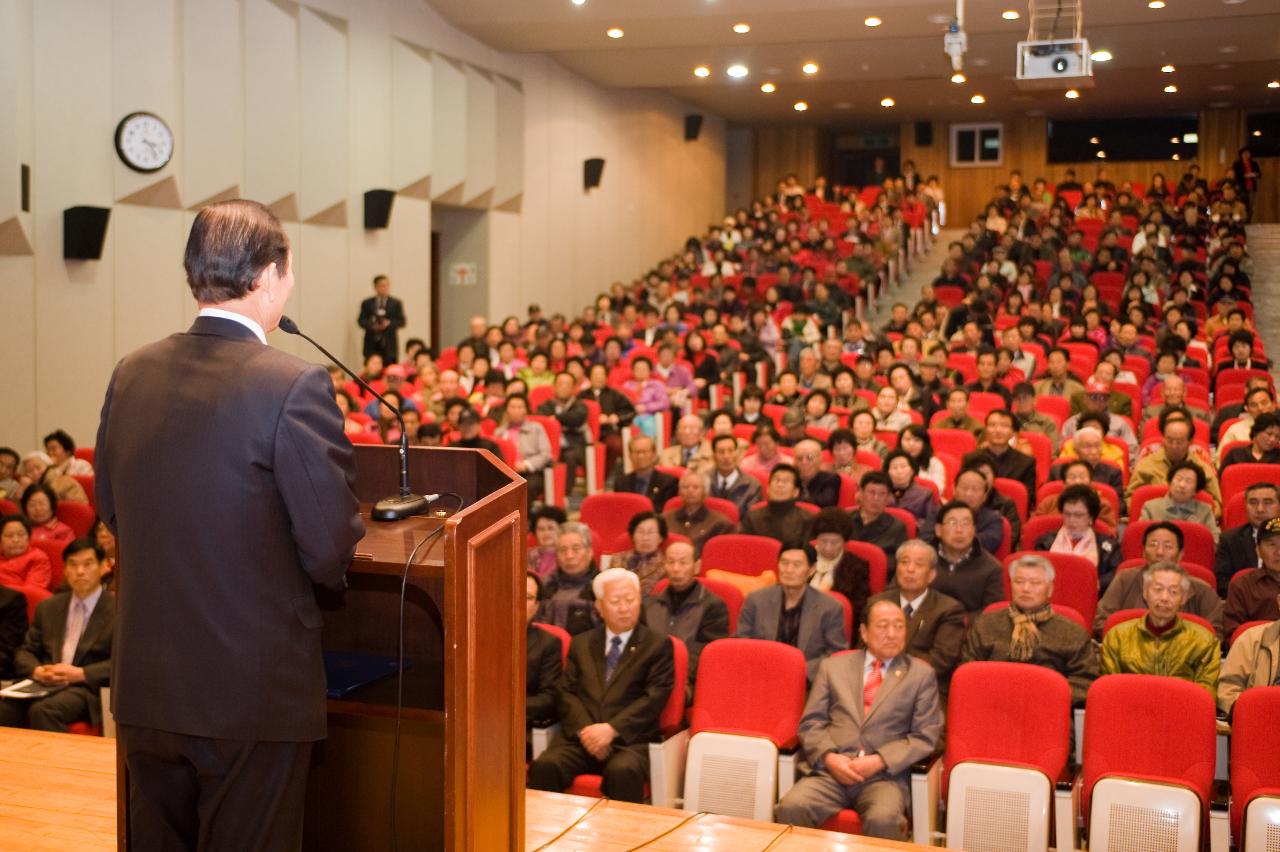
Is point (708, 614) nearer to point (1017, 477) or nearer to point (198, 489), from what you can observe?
point (1017, 477)

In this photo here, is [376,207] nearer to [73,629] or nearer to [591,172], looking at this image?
[591,172]

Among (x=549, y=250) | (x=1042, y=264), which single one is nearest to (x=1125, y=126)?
(x=1042, y=264)

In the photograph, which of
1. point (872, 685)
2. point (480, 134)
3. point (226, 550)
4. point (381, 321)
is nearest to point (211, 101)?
point (381, 321)

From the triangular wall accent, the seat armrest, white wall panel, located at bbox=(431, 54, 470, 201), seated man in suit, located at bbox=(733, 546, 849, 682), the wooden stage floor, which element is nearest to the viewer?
the wooden stage floor

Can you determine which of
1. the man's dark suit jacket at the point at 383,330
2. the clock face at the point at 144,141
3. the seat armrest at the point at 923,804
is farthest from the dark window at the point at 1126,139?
the seat armrest at the point at 923,804

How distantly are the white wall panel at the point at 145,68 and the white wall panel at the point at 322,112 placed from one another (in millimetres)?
1282

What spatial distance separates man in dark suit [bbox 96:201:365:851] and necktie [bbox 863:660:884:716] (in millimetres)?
2594

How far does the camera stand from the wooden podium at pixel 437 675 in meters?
1.60

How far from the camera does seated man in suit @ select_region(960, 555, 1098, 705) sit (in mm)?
4102

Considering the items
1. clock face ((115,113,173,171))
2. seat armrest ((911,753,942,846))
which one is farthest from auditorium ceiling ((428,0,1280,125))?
seat armrest ((911,753,942,846))

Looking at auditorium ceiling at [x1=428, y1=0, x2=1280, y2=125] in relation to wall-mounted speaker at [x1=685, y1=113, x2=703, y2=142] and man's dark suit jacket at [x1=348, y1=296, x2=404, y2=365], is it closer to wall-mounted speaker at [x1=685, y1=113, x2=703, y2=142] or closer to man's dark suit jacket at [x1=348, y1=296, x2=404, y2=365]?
wall-mounted speaker at [x1=685, y1=113, x2=703, y2=142]

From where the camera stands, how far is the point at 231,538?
59.4 inches

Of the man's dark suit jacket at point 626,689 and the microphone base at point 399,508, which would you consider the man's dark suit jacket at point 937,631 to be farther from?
the microphone base at point 399,508

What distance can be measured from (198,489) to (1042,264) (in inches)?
454
